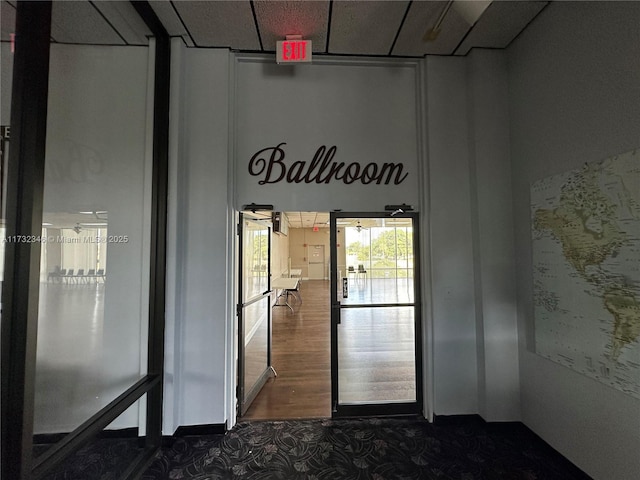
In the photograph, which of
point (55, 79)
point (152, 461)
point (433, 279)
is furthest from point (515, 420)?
point (55, 79)

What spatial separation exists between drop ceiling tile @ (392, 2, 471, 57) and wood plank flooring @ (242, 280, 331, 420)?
4.02 meters

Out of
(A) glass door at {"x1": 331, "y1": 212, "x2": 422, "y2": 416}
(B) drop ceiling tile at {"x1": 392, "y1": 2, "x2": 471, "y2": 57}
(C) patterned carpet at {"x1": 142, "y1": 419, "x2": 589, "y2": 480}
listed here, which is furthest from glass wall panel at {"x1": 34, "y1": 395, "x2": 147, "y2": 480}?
(B) drop ceiling tile at {"x1": 392, "y1": 2, "x2": 471, "y2": 57}

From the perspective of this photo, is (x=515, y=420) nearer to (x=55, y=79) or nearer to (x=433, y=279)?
(x=433, y=279)

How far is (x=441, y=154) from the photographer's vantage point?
120 inches

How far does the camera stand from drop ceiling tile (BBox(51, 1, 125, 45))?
1.82m

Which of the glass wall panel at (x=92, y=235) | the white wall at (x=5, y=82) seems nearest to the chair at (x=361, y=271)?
the glass wall panel at (x=92, y=235)

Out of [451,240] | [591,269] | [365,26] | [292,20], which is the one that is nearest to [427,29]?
[365,26]

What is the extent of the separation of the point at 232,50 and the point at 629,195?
3571mm

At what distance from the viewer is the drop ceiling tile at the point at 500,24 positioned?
2449 mm

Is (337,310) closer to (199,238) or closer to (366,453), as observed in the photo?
(366,453)

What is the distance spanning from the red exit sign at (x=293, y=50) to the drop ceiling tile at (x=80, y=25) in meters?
1.36

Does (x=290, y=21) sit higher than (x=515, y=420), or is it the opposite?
(x=290, y=21)

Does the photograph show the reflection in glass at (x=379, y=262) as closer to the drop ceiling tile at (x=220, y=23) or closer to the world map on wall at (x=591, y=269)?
the world map on wall at (x=591, y=269)

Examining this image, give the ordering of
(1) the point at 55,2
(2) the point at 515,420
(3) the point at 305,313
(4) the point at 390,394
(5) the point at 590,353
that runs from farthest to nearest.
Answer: (3) the point at 305,313 → (4) the point at 390,394 → (2) the point at 515,420 → (5) the point at 590,353 → (1) the point at 55,2
